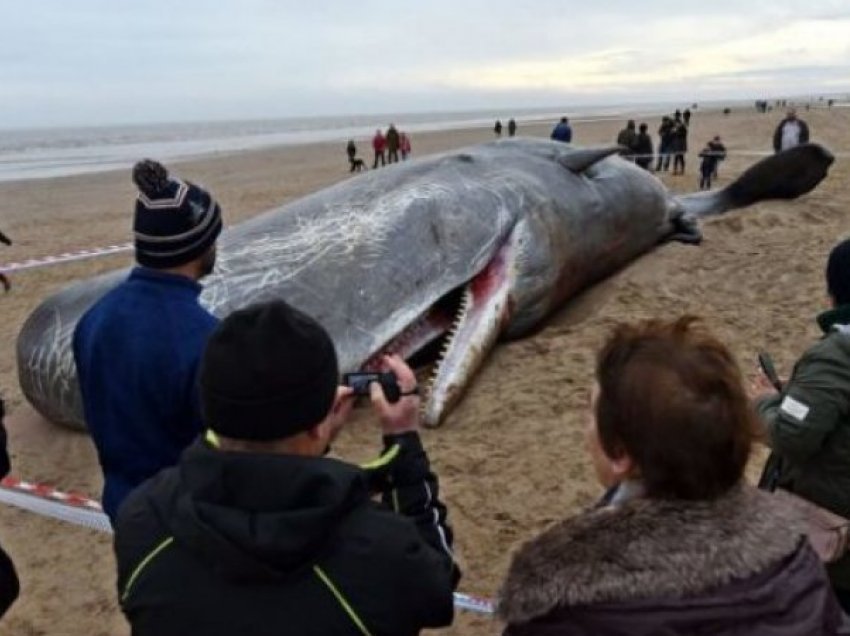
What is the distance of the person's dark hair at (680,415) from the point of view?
1.69 metres

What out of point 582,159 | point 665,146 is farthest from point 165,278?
point 665,146

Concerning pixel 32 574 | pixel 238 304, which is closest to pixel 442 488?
pixel 238 304

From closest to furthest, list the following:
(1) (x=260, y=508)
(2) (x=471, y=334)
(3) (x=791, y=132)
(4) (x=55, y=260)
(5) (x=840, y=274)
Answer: (1) (x=260, y=508) → (5) (x=840, y=274) → (2) (x=471, y=334) → (4) (x=55, y=260) → (3) (x=791, y=132)

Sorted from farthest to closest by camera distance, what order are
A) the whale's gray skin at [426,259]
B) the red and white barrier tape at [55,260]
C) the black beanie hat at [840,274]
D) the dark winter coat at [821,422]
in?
the red and white barrier tape at [55,260] → the whale's gray skin at [426,259] → the black beanie hat at [840,274] → the dark winter coat at [821,422]

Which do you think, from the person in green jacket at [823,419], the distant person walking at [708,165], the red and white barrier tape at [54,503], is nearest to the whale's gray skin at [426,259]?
the red and white barrier tape at [54,503]

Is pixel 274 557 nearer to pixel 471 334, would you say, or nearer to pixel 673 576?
pixel 673 576

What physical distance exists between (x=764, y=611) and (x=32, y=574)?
382 cm

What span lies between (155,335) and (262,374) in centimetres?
106

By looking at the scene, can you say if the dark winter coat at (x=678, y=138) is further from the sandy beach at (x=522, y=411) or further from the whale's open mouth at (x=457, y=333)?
the whale's open mouth at (x=457, y=333)

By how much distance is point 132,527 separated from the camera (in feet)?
6.02

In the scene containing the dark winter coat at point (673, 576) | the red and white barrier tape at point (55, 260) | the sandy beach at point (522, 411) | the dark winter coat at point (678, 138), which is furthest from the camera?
the dark winter coat at point (678, 138)

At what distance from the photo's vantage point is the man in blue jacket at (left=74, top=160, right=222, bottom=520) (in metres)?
2.72

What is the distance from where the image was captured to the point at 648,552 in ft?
5.37

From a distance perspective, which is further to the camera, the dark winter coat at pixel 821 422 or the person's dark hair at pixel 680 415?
the dark winter coat at pixel 821 422
